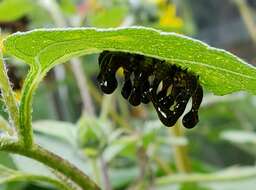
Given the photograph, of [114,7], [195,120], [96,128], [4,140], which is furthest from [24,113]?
[114,7]

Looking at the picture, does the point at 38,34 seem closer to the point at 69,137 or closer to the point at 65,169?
the point at 65,169

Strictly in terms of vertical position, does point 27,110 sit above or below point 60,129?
below

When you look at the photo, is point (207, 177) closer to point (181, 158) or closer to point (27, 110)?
point (181, 158)

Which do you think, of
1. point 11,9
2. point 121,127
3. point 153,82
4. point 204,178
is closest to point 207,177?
point 204,178

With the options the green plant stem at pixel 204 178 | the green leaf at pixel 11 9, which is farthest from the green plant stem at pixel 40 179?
the green leaf at pixel 11 9

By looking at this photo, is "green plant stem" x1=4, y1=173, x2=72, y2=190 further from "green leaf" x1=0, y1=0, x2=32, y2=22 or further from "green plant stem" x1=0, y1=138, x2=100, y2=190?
"green leaf" x1=0, y1=0, x2=32, y2=22

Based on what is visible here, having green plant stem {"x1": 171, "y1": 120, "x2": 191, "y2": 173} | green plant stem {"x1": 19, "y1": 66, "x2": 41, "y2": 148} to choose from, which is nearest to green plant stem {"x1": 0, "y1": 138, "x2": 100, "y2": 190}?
green plant stem {"x1": 19, "y1": 66, "x2": 41, "y2": 148}
